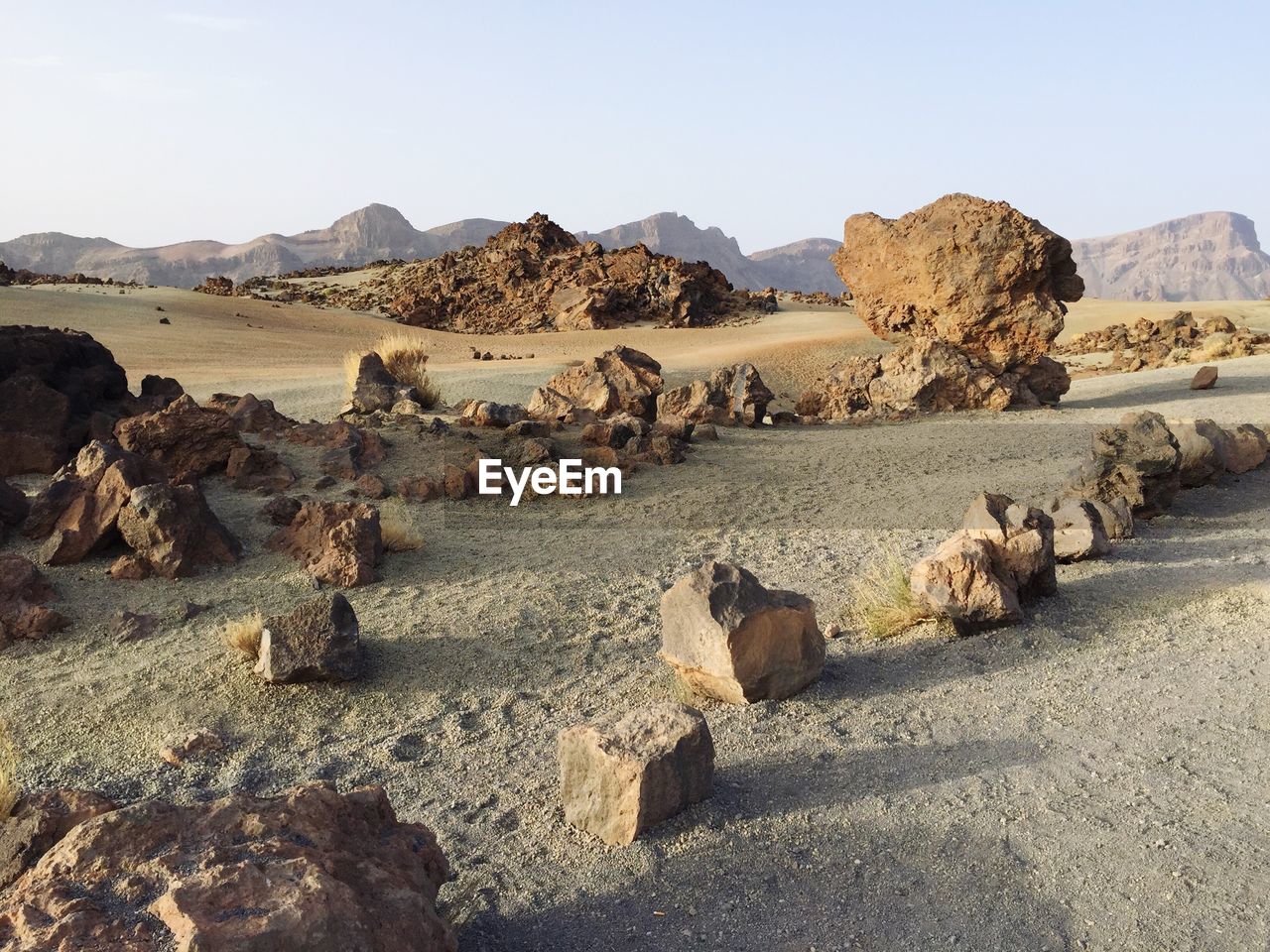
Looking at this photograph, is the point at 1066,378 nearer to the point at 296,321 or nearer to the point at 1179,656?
the point at 1179,656

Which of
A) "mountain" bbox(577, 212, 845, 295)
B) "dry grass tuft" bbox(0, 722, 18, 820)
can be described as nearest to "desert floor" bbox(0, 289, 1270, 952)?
"dry grass tuft" bbox(0, 722, 18, 820)

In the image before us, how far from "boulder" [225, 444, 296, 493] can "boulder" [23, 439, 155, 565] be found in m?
1.15

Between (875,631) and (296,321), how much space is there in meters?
26.6

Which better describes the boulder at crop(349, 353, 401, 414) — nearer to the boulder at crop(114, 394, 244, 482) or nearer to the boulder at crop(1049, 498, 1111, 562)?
the boulder at crop(114, 394, 244, 482)

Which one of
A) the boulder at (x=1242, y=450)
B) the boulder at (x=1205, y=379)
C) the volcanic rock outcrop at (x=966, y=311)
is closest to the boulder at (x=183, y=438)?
the volcanic rock outcrop at (x=966, y=311)

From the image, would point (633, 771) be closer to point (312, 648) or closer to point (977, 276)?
point (312, 648)

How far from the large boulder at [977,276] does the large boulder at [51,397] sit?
1028 cm

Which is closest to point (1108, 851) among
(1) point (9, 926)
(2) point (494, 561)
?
(1) point (9, 926)

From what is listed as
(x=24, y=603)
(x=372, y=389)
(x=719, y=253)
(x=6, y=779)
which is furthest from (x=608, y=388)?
(x=719, y=253)

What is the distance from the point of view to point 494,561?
6941 mm

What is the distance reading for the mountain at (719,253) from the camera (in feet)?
470

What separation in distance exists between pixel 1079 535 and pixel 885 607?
1749mm

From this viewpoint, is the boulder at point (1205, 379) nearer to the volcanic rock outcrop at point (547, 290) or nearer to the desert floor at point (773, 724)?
the desert floor at point (773, 724)

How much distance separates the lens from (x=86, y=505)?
6.64 m
